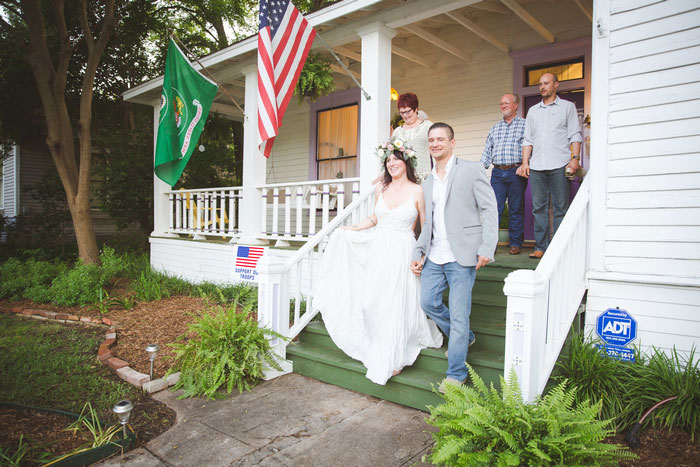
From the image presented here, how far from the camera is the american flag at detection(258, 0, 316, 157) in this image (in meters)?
4.73

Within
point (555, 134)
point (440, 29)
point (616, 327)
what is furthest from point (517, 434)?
point (440, 29)

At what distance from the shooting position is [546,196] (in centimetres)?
440

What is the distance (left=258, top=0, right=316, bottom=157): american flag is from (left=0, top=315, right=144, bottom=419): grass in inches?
108

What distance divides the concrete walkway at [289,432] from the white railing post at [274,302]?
0.42 meters

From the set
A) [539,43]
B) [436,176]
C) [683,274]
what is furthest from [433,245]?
[539,43]

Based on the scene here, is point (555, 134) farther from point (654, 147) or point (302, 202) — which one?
point (302, 202)

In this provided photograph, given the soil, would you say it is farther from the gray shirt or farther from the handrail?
the gray shirt

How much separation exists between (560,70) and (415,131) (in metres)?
3.14

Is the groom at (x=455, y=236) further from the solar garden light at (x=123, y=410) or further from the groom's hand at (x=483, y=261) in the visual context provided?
the solar garden light at (x=123, y=410)

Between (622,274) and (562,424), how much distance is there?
1758mm

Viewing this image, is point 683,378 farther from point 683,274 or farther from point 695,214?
point 695,214

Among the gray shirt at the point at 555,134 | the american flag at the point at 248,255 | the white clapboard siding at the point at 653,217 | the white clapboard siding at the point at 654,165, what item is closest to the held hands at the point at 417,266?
the white clapboard siding at the point at 653,217

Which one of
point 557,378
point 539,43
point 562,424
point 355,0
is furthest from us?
point 539,43

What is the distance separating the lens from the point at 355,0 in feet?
16.6
